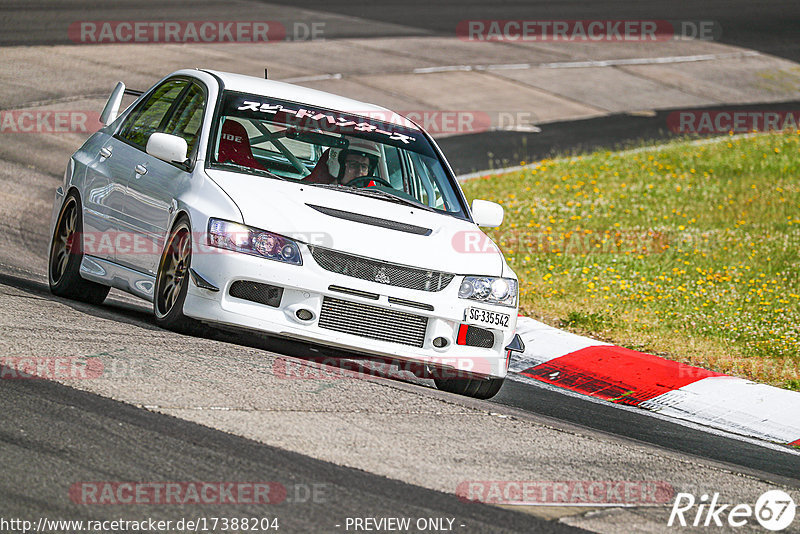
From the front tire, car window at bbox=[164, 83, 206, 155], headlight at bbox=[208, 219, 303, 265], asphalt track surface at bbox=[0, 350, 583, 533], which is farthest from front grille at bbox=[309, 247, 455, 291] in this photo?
asphalt track surface at bbox=[0, 350, 583, 533]

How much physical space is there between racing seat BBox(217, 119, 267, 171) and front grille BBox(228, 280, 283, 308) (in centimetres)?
111

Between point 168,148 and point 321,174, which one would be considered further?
point 321,174

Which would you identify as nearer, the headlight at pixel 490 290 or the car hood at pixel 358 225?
the car hood at pixel 358 225

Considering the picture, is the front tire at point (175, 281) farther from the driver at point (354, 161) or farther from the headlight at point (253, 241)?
the driver at point (354, 161)

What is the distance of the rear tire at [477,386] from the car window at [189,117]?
221 cm

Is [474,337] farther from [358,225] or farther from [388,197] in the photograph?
[388,197]

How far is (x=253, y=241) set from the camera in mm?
6848

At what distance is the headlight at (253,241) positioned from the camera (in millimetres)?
6824

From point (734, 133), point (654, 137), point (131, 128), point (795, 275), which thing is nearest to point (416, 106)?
point (654, 137)

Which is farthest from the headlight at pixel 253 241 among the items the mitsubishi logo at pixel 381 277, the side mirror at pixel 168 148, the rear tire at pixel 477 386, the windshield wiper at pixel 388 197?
the rear tire at pixel 477 386

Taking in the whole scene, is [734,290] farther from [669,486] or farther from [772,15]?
[772,15]

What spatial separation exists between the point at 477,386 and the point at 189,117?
2.62m

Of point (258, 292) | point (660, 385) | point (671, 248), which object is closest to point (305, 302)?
point (258, 292)

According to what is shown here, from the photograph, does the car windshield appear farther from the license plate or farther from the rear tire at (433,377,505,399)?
the rear tire at (433,377,505,399)
